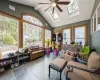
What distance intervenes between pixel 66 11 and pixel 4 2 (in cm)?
378

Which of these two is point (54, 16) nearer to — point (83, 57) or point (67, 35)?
point (67, 35)

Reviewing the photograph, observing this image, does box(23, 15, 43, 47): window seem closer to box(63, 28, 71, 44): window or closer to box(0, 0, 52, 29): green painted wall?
box(0, 0, 52, 29): green painted wall

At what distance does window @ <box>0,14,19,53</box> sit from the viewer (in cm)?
339

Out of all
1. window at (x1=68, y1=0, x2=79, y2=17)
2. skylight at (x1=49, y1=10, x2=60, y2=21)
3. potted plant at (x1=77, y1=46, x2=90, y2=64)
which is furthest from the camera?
skylight at (x1=49, y1=10, x2=60, y2=21)

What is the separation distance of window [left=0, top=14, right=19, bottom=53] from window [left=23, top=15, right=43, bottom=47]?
0.65 meters

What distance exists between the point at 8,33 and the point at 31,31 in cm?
175

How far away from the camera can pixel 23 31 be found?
442 cm

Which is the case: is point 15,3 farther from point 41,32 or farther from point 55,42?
point 55,42

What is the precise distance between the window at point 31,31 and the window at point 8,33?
2.12 feet

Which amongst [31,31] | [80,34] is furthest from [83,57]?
[31,31]

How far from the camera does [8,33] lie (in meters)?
3.65

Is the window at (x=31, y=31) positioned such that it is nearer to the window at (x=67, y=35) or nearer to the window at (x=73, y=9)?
the window at (x=67, y=35)

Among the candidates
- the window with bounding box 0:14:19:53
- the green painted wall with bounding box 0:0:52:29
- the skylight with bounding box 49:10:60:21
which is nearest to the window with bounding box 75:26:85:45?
the skylight with bounding box 49:10:60:21

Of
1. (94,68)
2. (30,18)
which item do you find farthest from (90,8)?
(30,18)
